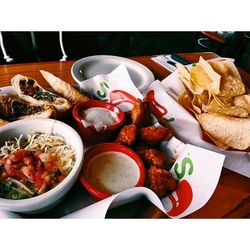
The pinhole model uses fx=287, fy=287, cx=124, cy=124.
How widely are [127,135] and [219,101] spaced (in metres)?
0.53

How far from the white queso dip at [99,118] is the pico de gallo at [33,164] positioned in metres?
0.15

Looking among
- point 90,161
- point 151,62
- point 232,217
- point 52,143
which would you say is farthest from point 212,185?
point 151,62

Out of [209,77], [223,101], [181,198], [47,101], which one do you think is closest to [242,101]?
[223,101]

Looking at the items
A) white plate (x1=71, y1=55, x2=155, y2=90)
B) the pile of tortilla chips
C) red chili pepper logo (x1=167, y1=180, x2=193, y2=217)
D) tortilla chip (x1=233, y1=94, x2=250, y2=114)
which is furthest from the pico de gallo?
tortilla chip (x1=233, y1=94, x2=250, y2=114)

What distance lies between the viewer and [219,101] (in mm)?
1376

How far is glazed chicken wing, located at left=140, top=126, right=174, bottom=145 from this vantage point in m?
1.14

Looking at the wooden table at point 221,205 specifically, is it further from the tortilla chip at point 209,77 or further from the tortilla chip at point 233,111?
the tortilla chip at point 209,77

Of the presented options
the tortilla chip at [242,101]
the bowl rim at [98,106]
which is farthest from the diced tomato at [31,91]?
the tortilla chip at [242,101]

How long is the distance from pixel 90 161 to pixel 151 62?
1.07 m

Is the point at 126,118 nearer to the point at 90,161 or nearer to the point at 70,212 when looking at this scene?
the point at 90,161

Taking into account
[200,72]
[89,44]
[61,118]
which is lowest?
[89,44]

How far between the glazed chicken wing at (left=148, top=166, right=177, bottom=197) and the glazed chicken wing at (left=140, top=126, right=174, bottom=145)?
0.14m

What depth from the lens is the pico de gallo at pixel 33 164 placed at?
3.01 ft

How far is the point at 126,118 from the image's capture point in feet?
4.26
